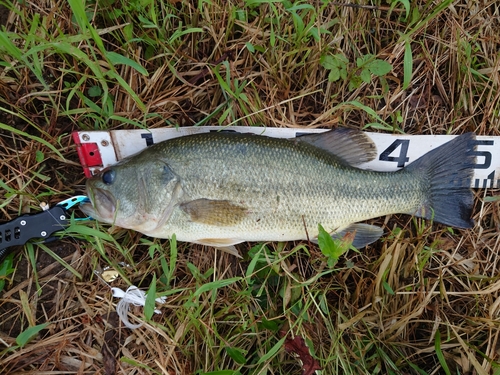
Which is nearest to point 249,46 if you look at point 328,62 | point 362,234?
point 328,62

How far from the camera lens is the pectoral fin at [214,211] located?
8.27 ft

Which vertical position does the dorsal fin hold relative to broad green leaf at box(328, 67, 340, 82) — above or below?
below

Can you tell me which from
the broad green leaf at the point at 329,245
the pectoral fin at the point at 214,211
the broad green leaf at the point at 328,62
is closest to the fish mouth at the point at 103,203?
the pectoral fin at the point at 214,211

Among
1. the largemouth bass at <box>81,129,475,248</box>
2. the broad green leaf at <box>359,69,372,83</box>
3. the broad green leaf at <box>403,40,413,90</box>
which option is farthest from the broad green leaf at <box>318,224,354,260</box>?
the broad green leaf at <box>403,40,413,90</box>

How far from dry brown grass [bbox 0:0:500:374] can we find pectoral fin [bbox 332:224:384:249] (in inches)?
6.8

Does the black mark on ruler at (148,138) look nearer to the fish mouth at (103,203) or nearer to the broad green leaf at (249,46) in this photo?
the fish mouth at (103,203)

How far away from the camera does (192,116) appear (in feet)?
9.54

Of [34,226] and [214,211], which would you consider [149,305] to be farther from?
[34,226]

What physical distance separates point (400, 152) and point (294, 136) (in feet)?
2.97

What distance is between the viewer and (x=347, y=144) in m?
2.78

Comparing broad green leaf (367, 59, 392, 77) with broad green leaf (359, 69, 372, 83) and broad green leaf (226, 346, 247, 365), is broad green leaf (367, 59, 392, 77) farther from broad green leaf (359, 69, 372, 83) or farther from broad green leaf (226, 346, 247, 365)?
broad green leaf (226, 346, 247, 365)

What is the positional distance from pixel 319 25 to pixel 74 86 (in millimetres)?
2001

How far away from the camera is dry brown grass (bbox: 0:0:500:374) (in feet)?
8.79

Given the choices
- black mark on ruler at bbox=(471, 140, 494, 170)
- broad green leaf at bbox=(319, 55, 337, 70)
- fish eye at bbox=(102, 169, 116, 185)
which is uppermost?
broad green leaf at bbox=(319, 55, 337, 70)
